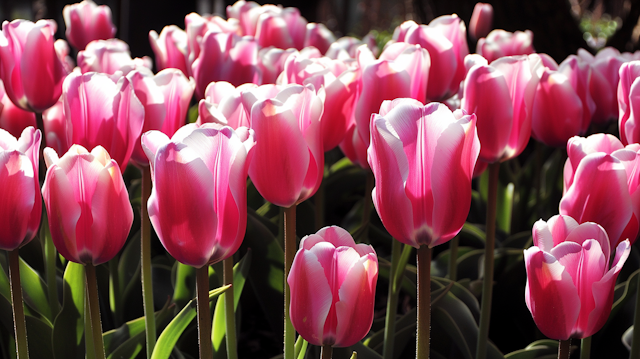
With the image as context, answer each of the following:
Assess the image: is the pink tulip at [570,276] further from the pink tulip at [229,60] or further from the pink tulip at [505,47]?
the pink tulip at [505,47]

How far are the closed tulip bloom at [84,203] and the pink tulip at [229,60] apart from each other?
70 centimetres

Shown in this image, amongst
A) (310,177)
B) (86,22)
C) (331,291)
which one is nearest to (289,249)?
(310,177)

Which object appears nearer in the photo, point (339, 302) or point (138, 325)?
point (339, 302)

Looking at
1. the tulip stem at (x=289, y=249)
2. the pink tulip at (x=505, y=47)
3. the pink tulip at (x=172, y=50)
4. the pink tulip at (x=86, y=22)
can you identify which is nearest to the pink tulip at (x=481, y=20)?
the pink tulip at (x=505, y=47)

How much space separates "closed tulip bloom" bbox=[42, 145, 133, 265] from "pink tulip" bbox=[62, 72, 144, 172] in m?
0.16

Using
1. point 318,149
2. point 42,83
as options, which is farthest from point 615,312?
point 42,83

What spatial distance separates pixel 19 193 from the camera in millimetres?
738

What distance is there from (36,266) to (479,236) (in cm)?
113

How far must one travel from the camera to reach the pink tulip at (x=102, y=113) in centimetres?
92

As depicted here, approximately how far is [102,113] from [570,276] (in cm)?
→ 70

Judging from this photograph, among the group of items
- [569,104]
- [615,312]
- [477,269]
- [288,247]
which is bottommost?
[477,269]

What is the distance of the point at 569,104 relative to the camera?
4.10ft

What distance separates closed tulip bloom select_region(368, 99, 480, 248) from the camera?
72 cm

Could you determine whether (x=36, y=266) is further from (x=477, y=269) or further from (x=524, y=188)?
(x=524, y=188)
